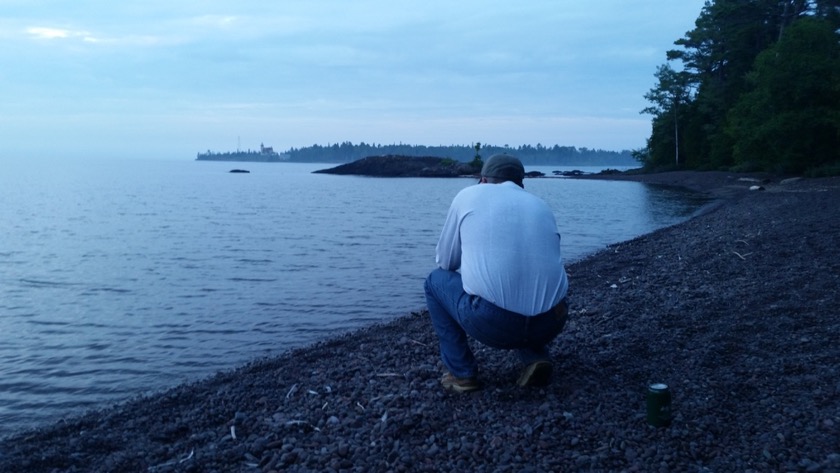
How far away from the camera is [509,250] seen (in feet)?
16.8

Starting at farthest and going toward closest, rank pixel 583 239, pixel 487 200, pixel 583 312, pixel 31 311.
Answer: pixel 583 239 → pixel 31 311 → pixel 583 312 → pixel 487 200

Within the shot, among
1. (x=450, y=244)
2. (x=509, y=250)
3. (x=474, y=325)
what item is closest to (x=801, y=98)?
(x=450, y=244)

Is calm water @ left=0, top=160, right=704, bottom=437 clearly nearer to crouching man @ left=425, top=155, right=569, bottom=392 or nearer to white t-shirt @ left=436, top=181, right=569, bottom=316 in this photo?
crouching man @ left=425, top=155, right=569, bottom=392

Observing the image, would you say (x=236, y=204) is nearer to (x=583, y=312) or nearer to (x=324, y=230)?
(x=324, y=230)

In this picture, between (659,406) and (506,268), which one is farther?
(506,268)

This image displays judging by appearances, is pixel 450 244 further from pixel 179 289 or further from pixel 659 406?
pixel 179 289

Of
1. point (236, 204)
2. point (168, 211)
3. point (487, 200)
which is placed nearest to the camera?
point (487, 200)

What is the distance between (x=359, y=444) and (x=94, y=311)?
1016 centimetres

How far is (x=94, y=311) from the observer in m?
13.2

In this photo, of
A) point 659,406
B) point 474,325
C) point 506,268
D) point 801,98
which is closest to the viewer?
point 659,406

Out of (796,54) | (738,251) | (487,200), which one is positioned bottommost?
(738,251)

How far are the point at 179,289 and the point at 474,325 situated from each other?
11600 millimetres

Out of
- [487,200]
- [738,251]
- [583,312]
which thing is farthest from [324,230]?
[487,200]

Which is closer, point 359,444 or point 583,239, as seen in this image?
point 359,444
